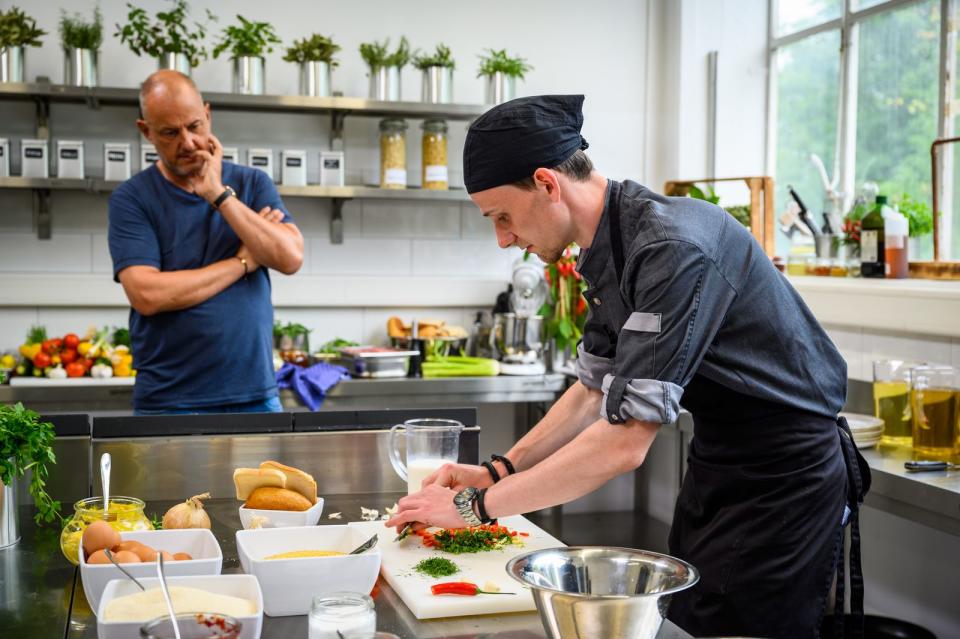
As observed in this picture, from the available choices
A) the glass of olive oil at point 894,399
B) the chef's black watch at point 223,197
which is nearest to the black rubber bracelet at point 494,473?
the chef's black watch at point 223,197

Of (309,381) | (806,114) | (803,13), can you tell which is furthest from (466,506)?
(803,13)

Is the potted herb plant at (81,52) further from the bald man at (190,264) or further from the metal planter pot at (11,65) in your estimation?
the bald man at (190,264)

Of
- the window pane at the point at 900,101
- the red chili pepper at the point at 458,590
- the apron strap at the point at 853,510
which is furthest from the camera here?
the window pane at the point at 900,101

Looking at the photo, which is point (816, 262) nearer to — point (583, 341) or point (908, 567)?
point (908, 567)

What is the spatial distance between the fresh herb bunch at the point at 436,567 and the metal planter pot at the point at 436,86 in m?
3.63

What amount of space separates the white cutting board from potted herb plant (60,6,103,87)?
3403mm

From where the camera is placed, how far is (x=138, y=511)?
5.40 feet

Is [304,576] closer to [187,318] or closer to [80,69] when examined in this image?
[187,318]

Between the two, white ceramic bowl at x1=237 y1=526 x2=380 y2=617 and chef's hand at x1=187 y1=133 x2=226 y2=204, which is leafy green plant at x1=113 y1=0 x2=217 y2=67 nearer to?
chef's hand at x1=187 y1=133 x2=226 y2=204

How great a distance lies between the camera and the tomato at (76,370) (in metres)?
4.34

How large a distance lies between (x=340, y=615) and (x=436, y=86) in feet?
13.4

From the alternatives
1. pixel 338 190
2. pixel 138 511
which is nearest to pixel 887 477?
pixel 138 511

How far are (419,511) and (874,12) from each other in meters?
3.77

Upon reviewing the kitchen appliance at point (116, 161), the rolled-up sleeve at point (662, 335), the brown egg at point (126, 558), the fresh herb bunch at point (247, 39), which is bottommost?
the brown egg at point (126, 558)
